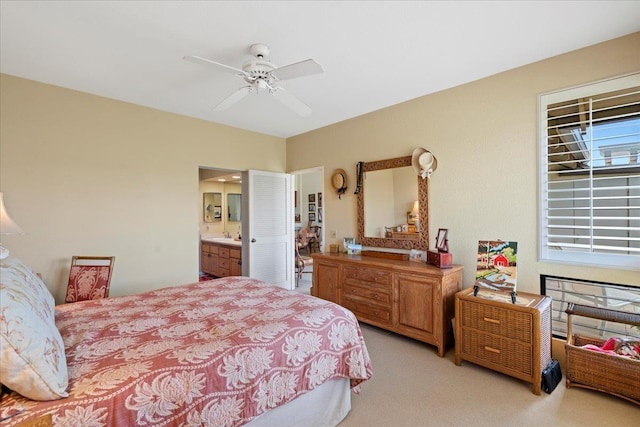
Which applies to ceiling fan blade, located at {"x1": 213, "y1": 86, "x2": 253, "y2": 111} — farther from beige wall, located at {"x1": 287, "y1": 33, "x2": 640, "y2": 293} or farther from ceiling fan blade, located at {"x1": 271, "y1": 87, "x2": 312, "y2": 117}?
beige wall, located at {"x1": 287, "y1": 33, "x2": 640, "y2": 293}

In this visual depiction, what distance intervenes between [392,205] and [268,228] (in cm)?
214

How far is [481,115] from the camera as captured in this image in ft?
9.94

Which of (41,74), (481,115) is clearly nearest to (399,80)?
(481,115)

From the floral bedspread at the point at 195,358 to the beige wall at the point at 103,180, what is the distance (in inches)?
54.9

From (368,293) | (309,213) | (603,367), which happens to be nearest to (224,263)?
(309,213)

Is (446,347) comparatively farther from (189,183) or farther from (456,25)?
(189,183)

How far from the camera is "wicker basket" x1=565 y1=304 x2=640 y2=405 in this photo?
2049 mm

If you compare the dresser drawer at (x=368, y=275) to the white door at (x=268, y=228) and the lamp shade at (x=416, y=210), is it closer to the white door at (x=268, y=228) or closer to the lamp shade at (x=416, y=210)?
the lamp shade at (x=416, y=210)

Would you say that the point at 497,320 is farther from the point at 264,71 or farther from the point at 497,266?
the point at 264,71

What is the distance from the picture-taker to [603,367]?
2145mm

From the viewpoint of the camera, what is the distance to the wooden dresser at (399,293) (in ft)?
9.36

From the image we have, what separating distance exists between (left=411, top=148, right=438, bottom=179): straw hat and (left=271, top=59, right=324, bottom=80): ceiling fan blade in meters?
1.76

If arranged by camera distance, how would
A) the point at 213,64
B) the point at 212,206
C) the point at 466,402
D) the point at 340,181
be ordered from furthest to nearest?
the point at 212,206 < the point at 340,181 < the point at 466,402 < the point at 213,64

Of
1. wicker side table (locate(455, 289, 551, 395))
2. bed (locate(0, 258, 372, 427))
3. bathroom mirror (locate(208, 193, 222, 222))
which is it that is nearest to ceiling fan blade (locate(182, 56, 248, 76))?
bed (locate(0, 258, 372, 427))
